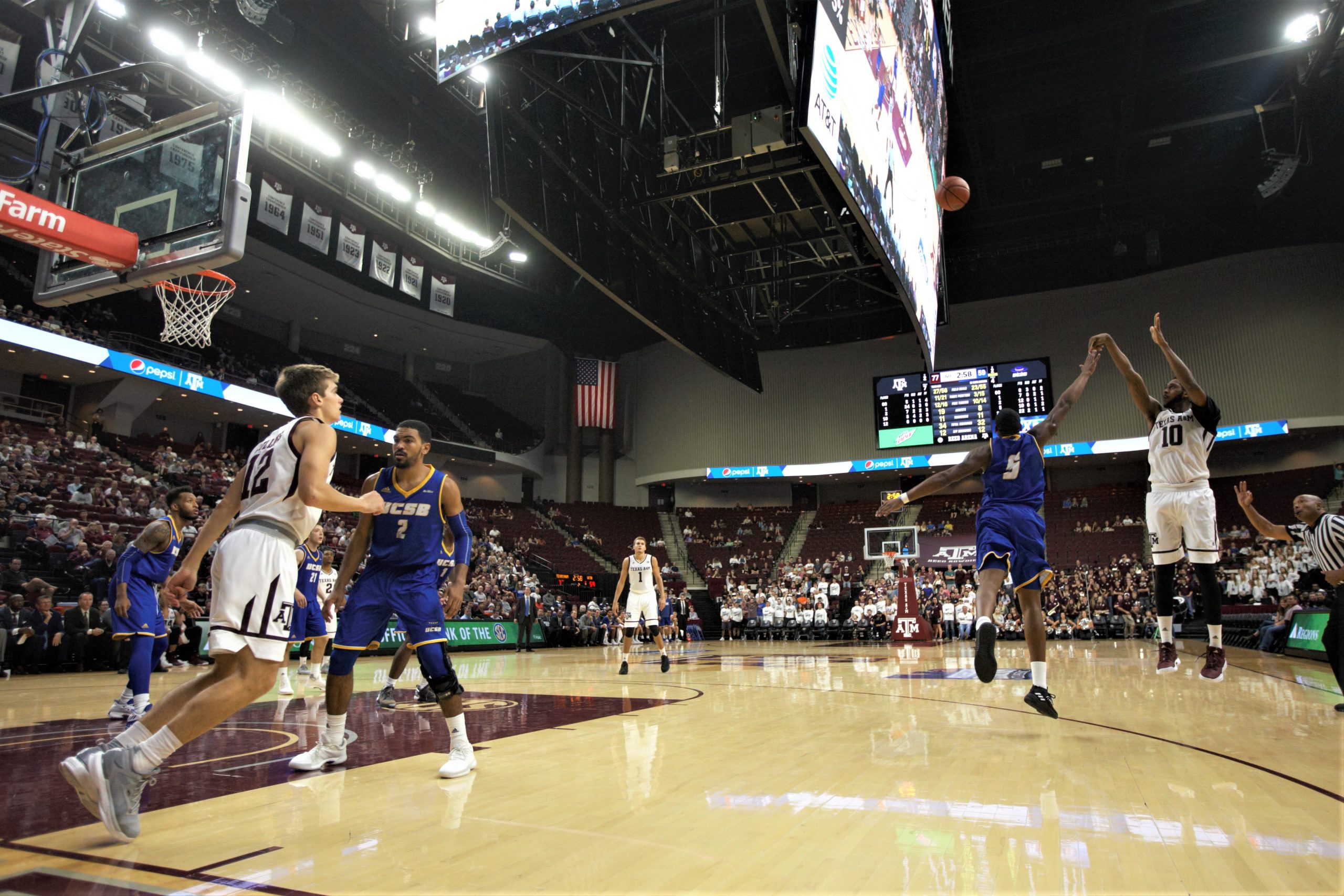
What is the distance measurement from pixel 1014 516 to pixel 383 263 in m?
24.9

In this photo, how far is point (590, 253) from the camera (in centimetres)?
1303

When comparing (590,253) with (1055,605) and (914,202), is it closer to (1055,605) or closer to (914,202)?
(914,202)

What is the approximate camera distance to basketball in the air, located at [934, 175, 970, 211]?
39.9 feet

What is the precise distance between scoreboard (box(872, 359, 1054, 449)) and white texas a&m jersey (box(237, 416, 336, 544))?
27628mm

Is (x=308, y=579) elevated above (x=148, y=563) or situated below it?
below

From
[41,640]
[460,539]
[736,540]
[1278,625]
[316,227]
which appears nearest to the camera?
[460,539]

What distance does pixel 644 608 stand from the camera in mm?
10625

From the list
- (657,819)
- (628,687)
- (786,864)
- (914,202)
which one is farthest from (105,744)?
(914,202)

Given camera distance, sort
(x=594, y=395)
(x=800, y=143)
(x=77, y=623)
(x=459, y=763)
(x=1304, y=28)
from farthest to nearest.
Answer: (x=594, y=395)
(x=1304, y=28)
(x=800, y=143)
(x=77, y=623)
(x=459, y=763)

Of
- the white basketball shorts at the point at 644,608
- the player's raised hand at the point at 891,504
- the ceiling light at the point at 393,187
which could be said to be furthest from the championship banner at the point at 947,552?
the player's raised hand at the point at 891,504

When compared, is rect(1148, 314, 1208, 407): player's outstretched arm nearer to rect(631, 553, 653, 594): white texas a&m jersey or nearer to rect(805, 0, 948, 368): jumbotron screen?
rect(805, 0, 948, 368): jumbotron screen

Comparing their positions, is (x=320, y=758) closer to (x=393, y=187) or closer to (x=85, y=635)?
(x=85, y=635)

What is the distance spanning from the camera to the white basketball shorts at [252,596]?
2.91 metres

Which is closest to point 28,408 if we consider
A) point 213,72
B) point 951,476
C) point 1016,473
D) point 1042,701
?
point 213,72
